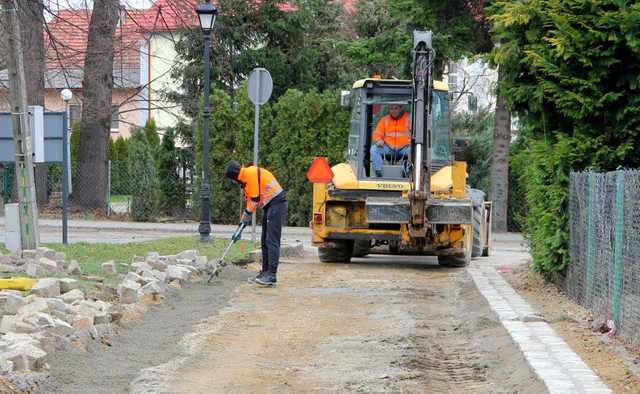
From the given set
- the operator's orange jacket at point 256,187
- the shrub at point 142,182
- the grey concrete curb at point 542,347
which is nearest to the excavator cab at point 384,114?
the operator's orange jacket at point 256,187

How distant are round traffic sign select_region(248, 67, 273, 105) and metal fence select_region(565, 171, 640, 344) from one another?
8.10m

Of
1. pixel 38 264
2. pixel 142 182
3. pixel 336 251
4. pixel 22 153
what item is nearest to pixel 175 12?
pixel 142 182

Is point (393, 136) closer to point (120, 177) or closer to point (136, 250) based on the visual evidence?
point (136, 250)

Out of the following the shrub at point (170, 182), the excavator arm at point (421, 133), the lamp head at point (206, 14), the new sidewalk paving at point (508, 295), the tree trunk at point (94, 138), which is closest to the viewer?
the new sidewalk paving at point (508, 295)

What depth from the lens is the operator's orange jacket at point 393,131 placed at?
19.2m

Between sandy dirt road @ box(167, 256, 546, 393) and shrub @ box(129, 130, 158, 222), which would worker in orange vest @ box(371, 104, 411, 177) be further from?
shrub @ box(129, 130, 158, 222)

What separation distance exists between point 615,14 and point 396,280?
5.78 meters

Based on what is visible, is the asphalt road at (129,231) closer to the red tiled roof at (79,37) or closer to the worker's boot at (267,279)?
the red tiled roof at (79,37)

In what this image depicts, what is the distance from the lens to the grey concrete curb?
7.81 m

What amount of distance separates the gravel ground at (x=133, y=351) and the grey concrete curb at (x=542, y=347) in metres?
3.01

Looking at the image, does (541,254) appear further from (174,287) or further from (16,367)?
(16,367)

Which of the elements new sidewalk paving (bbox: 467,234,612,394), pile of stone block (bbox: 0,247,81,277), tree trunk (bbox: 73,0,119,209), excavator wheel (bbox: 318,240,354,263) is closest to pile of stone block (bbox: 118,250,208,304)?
pile of stone block (bbox: 0,247,81,277)

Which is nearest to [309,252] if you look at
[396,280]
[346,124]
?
[396,280]

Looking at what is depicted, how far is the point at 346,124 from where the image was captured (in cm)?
2939
